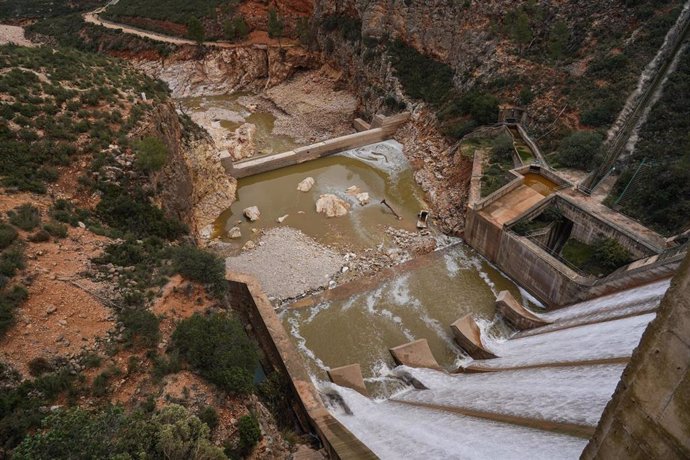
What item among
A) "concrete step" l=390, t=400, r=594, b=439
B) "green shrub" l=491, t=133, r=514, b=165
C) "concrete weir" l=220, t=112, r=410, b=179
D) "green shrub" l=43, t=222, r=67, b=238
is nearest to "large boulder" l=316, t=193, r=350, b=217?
"concrete weir" l=220, t=112, r=410, b=179

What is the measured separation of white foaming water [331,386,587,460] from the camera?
1005 cm

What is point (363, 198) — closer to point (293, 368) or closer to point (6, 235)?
point (293, 368)

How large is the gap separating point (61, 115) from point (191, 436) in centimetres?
1596

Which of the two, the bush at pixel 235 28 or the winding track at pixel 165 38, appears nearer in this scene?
the bush at pixel 235 28

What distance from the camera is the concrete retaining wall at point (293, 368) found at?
42.0 ft

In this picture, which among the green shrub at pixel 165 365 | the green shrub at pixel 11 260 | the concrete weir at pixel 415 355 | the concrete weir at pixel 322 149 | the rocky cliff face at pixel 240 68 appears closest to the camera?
the green shrub at pixel 165 365

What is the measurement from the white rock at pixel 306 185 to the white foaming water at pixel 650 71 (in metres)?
17.8

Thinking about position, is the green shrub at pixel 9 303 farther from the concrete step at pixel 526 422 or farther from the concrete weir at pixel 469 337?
the concrete weir at pixel 469 337

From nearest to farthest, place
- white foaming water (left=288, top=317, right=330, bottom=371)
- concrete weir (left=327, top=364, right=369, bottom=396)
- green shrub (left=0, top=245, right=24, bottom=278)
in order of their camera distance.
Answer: green shrub (left=0, top=245, right=24, bottom=278)
concrete weir (left=327, top=364, right=369, bottom=396)
white foaming water (left=288, top=317, right=330, bottom=371)

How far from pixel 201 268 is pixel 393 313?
8.85 m

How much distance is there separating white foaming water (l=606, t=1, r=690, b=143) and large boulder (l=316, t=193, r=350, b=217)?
15360 mm

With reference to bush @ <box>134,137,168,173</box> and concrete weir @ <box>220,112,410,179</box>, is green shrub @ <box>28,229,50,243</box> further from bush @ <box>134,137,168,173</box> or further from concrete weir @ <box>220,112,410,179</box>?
concrete weir @ <box>220,112,410,179</box>

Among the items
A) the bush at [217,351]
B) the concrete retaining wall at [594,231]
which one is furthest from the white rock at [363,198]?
the bush at [217,351]

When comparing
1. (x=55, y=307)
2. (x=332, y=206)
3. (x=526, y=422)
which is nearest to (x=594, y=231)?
(x=526, y=422)
